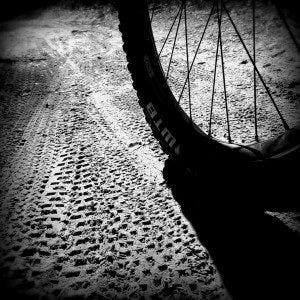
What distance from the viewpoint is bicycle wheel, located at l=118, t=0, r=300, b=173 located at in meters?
1.48

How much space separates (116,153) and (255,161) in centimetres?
124

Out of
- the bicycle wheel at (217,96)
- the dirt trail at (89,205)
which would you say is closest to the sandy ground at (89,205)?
the dirt trail at (89,205)

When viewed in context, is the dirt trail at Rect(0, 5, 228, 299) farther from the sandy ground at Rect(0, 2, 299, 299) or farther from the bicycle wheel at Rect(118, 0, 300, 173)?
the bicycle wheel at Rect(118, 0, 300, 173)

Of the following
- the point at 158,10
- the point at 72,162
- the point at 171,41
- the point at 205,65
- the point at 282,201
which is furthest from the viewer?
the point at 158,10

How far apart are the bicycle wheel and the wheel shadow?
0.12 m

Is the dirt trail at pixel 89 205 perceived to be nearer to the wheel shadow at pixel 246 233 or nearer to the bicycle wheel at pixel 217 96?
Result: the wheel shadow at pixel 246 233

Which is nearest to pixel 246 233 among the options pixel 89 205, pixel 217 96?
pixel 89 205

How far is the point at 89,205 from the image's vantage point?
5.60 ft

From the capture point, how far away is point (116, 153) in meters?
2.16

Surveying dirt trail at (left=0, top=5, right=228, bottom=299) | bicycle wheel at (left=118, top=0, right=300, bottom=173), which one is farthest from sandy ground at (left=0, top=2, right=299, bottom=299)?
bicycle wheel at (left=118, top=0, right=300, bottom=173)

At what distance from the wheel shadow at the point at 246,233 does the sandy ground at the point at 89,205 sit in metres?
0.08

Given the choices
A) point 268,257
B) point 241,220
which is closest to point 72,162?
point 241,220

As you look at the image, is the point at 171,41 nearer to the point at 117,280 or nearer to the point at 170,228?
the point at 170,228

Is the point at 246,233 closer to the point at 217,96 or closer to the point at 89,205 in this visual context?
the point at 89,205
